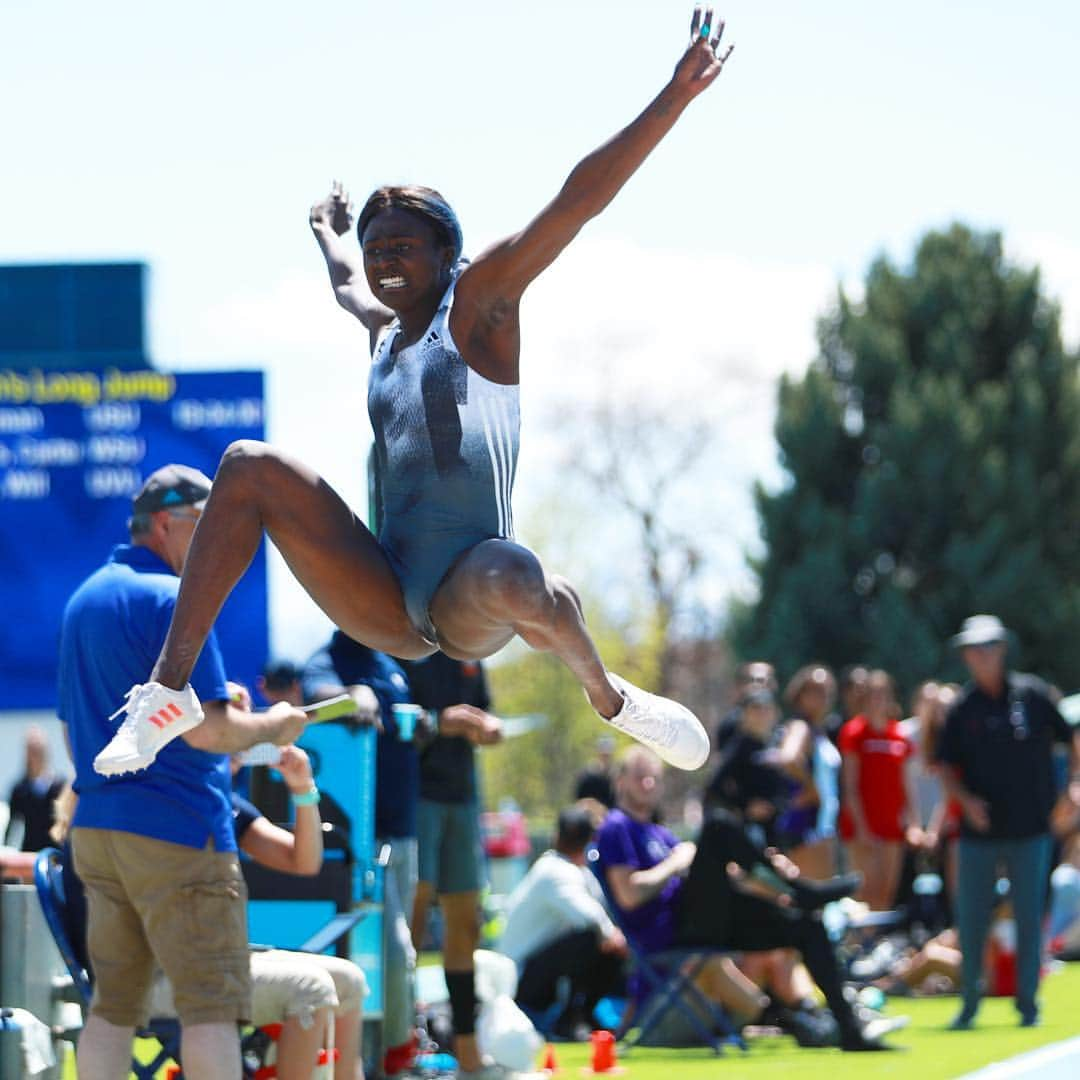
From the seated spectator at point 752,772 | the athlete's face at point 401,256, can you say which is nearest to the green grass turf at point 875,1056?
the seated spectator at point 752,772

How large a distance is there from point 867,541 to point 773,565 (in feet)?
6.37


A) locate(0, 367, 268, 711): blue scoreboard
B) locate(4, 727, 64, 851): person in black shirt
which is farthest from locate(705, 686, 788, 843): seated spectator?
locate(0, 367, 268, 711): blue scoreboard

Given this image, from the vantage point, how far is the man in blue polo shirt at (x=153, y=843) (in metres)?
5.93

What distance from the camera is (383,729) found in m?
8.48

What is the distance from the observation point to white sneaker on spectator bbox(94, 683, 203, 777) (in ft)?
→ 16.5

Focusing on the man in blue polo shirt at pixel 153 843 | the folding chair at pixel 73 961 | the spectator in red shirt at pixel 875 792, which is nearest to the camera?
the man in blue polo shirt at pixel 153 843

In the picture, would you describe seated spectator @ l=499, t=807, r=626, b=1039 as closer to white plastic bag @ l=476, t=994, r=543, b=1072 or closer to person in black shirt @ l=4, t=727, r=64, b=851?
white plastic bag @ l=476, t=994, r=543, b=1072

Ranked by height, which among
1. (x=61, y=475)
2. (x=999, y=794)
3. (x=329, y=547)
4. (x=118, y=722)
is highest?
(x=61, y=475)

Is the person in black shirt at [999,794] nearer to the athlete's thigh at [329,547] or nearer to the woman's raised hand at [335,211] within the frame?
the woman's raised hand at [335,211]

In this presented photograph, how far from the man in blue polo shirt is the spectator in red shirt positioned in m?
9.17

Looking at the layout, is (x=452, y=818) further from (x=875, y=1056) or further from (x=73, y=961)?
(x=73, y=961)

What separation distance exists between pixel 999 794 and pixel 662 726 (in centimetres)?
642

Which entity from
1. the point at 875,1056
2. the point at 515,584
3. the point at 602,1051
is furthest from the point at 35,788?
the point at 515,584

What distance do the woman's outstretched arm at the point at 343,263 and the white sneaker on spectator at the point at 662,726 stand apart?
121cm
